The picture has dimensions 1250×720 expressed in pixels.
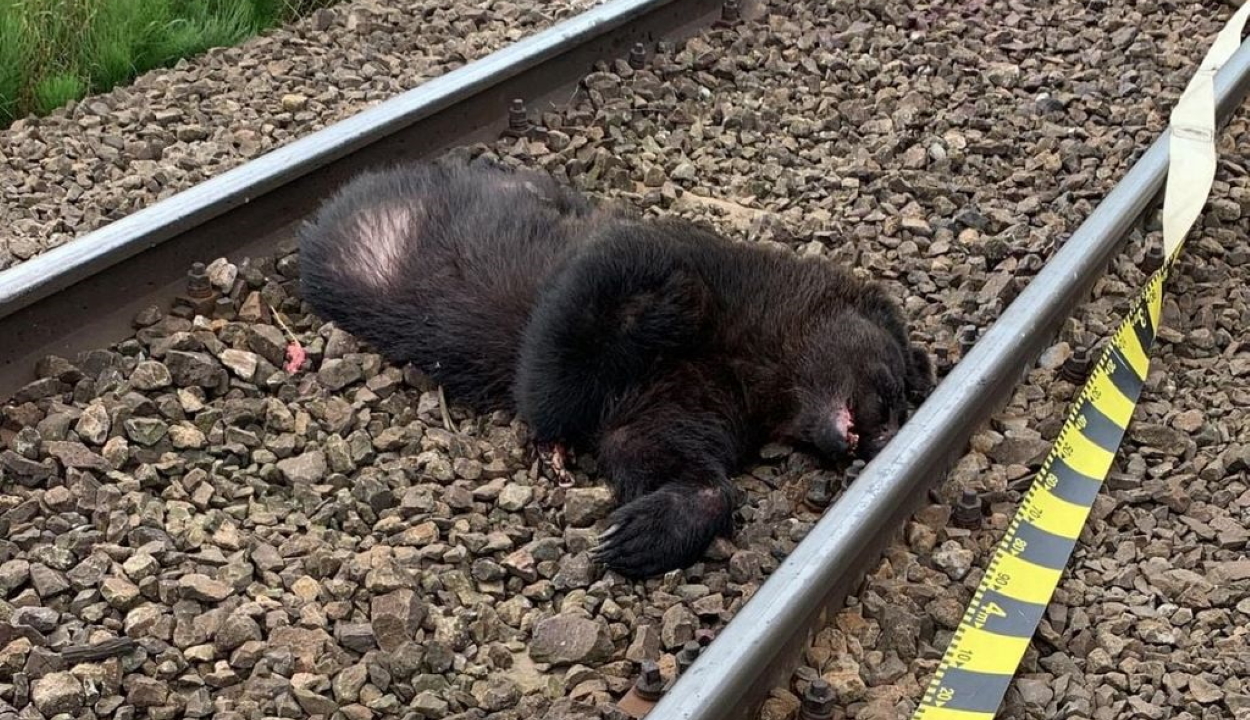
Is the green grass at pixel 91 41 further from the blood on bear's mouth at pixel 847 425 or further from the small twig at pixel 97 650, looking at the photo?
the blood on bear's mouth at pixel 847 425

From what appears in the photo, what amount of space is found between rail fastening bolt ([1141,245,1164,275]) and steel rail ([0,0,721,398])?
223 centimetres

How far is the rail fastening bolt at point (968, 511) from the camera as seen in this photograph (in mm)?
3844

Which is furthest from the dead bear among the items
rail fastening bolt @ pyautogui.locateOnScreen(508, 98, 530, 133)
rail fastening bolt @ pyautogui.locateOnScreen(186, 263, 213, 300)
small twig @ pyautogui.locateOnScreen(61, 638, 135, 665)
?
small twig @ pyautogui.locateOnScreen(61, 638, 135, 665)

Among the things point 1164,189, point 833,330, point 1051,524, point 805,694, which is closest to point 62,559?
point 805,694

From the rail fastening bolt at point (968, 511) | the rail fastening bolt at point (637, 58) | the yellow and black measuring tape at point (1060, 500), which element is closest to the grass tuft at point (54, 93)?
Answer: the rail fastening bolt at point (637, 58)

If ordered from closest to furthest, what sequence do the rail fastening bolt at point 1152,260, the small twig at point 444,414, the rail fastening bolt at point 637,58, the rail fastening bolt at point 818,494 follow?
the rail fastening bolt at point 818,494
the small twig at point 444,414
the rail fastening bolt at point 1152,260
the rail fastening bolt at point 637,58

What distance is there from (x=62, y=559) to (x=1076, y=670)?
7.49ft

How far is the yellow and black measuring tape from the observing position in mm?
3369

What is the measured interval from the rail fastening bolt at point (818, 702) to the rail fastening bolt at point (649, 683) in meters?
0.31

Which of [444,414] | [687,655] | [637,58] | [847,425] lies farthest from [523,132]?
[687,655]

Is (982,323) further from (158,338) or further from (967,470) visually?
(158,338)

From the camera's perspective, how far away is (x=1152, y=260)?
16.3 feet

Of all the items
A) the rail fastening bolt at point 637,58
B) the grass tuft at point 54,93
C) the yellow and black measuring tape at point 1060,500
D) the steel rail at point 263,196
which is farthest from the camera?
the rail fastening bolt at point 637,58

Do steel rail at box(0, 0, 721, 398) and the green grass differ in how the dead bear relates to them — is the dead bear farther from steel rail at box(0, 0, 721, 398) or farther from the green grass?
the green grass
